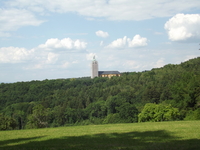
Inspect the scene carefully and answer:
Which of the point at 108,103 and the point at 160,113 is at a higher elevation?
the point at 160,113

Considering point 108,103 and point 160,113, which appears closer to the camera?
point 160,113

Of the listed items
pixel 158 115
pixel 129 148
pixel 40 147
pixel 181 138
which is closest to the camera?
pixel 129 148

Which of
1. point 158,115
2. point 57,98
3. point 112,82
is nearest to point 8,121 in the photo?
point 158,115

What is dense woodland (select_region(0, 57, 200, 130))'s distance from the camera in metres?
42.3

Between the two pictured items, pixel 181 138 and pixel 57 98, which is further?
pixel 57 98

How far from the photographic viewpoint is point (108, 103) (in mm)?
77562

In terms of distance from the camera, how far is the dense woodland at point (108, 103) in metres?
42.3

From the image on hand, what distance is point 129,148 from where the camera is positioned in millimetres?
11414

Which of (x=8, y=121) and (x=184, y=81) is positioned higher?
(x=184, y=81)

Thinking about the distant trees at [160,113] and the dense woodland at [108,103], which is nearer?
the distant trees at [160,113]

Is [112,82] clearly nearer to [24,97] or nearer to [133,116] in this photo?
[24,97]

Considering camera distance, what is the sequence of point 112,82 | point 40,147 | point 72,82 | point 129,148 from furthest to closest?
point 72,82 < point 112,82 < point 40,147 < point 129,148

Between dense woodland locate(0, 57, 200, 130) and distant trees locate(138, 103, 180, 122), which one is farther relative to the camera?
dense woodland locate(0, 57, 200, 130)

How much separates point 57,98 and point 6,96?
22.6 meters
